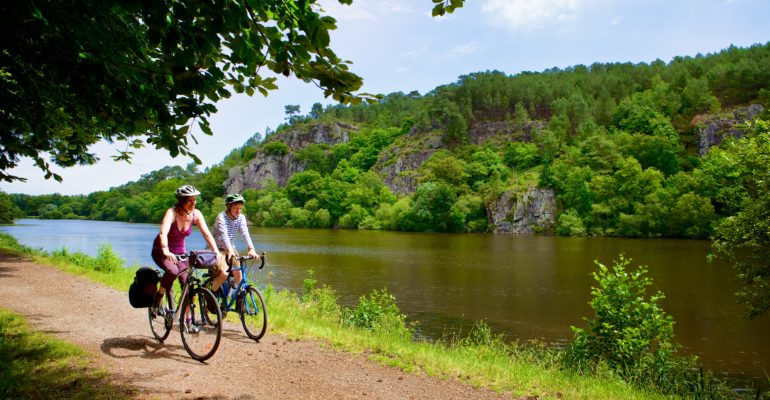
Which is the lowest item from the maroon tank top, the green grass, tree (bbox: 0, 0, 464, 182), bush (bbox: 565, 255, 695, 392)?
bush (bbox: 565, 255, 695, 392)

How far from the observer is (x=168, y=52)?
2.92 meters

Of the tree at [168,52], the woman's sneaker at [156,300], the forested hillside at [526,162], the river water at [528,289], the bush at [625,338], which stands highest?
the forested hillside at [526,162]

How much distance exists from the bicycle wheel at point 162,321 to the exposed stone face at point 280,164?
134 m

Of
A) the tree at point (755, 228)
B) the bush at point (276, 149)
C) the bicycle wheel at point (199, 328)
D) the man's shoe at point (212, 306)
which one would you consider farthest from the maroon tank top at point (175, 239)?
the bush at point (276, 149)

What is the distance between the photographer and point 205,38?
114 inches

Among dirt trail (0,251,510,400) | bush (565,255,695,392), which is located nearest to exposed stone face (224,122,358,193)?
dirt trail (0,251,510,400)

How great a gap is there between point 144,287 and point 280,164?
142157 millimetres

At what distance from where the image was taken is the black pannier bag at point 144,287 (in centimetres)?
602

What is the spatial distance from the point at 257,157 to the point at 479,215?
8941cm

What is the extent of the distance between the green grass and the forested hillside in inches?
1976

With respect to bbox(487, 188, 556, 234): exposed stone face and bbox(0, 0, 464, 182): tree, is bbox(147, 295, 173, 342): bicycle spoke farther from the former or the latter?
bbox(487, 188, 556, 234): exposed stone face

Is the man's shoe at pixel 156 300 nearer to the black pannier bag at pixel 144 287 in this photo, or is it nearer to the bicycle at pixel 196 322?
the black pannier bag at pixel 144 287

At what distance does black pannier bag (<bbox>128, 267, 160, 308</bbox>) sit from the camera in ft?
19.8

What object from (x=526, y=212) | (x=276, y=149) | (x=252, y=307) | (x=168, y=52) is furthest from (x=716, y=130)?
(x=276, y=149)
